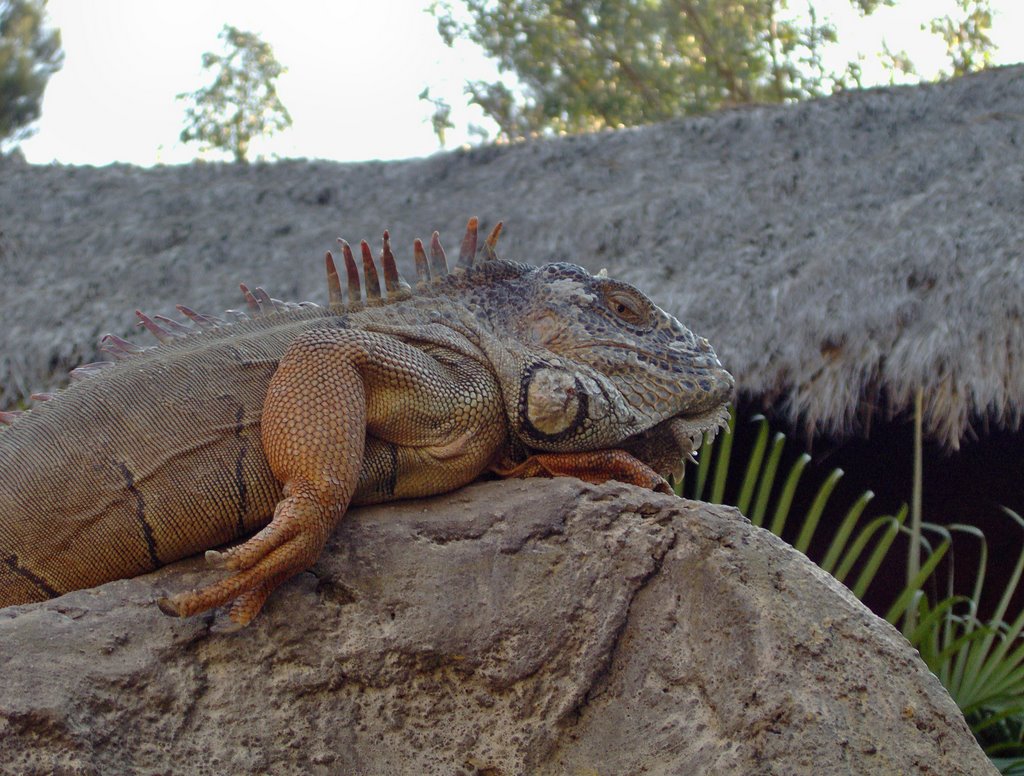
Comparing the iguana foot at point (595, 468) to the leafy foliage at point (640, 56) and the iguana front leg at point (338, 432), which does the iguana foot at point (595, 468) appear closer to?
the iguana front leg at point (338, 432)

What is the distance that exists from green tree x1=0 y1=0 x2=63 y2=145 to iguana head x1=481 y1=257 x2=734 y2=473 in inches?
1049

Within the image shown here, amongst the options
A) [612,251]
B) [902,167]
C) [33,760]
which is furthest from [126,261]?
[33,760]

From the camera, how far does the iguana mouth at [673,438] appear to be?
4.32 m

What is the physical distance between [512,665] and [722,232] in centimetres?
818

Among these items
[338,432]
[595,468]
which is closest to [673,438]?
[595,468]

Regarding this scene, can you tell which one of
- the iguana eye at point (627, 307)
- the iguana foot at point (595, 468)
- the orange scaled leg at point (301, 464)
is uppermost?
the iguana eye at point (627, 307)

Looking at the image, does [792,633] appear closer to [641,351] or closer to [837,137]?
[641,351]

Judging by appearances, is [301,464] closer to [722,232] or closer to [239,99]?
[722,232]

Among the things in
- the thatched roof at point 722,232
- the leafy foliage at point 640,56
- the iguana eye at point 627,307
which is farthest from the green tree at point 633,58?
the iguana eye at point 627,307

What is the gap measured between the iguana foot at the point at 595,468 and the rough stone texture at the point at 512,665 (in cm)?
Answer: 33

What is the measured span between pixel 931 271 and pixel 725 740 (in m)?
6.90

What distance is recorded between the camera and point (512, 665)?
3.53m

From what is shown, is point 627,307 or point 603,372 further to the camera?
point 627,307

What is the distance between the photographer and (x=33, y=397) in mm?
4004
